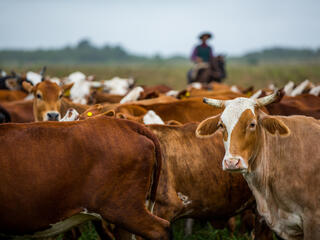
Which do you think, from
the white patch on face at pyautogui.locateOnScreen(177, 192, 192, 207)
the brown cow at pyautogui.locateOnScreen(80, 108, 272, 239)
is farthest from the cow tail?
the white patch on face at pyautogui.locateOnScreen(177, 192, 192, 207)

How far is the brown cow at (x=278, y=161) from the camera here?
3.72 m

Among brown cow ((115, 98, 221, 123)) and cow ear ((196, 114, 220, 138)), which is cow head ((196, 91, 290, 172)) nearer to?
cow ear ((196, 114, 220, 138))

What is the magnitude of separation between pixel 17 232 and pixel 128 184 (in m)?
0.99

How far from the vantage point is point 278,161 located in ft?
13.0

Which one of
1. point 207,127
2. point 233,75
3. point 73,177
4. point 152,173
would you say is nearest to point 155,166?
point 152,173

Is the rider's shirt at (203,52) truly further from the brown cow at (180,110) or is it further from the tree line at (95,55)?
the tree line at (95,55)

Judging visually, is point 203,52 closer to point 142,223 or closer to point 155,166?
point 155,166

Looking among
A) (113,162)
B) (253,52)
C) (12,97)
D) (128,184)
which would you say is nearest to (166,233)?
(128,184)

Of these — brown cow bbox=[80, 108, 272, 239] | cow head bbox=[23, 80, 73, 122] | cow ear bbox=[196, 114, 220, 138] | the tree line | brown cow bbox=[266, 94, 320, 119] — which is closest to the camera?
cow ear bbox=[196, 114, 220, 138]

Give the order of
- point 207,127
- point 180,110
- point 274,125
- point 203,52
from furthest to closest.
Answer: point 203,52, point 180,110, point 207,127, point 274,125

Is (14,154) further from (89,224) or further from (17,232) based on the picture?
(89,224)

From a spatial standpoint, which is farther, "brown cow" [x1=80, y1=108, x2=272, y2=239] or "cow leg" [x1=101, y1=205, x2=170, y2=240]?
"brown cow" [x1=80, y1=108, x2=272, y2=239]

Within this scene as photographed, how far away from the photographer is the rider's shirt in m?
16.0

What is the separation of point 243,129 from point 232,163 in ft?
1.19
